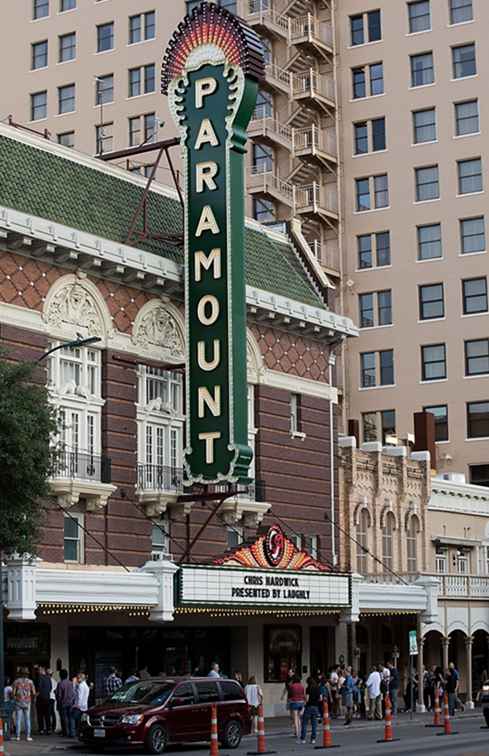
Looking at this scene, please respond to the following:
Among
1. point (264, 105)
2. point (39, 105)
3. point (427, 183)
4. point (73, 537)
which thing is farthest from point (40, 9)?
point (73, 537)

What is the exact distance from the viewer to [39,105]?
7994cm

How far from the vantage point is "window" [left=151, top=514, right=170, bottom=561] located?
4162cm

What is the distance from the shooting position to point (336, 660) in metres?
49.0

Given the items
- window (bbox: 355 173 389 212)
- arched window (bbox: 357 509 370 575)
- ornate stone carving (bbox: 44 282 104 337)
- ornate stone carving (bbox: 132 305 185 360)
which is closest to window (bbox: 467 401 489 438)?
window (bbox: 355 173 389 212)

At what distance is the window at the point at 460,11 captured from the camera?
7312cm

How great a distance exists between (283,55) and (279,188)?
7.37 m

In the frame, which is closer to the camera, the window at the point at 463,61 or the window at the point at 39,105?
the window at the point at 463,61

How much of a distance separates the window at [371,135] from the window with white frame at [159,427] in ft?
112

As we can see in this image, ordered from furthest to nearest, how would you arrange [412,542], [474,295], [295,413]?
[474,295]
[412,542]
[295,413]

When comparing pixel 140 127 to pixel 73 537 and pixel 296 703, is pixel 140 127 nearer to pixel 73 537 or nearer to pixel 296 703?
pixel 73 537

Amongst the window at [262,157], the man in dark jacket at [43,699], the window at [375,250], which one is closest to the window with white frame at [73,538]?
the man in dark jacket at [43,699]

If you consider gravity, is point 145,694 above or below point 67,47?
below

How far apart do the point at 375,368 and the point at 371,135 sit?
12.0 metres

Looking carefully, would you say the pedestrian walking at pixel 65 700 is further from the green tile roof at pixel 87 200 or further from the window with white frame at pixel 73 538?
the green tile roof at pixel 87 200
